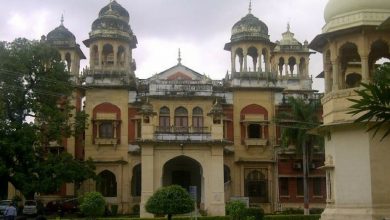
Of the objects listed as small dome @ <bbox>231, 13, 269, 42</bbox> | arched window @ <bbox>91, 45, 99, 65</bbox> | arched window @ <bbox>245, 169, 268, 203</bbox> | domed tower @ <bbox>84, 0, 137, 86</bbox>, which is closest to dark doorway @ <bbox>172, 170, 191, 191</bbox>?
arched window @ <bbox>245, 169, 268, 203</bbox>

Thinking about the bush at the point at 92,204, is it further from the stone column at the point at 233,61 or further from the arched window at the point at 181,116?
the stone column at the point at 233,61

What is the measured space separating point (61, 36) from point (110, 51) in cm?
370

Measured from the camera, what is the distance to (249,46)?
38.4 metres

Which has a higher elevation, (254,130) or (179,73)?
(179,73)

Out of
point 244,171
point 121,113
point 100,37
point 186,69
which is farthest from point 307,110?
point 100,37

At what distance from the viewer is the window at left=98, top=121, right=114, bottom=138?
1447 inches

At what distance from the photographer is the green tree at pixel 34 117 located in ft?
94.2

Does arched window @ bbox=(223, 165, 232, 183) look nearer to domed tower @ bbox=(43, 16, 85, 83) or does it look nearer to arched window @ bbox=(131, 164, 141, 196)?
arched window @ bbox=(131, 164, 141, 196)

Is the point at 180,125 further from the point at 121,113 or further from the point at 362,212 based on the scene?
the point at 362,212

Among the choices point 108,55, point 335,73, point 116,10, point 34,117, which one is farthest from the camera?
point 116,10

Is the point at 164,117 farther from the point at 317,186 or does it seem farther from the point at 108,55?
the point at 317,186

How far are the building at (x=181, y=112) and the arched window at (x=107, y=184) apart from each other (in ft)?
0.21

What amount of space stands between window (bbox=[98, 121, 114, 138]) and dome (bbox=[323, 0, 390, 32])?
2037cm

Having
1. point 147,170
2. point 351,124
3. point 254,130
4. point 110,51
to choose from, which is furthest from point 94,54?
point 351,124
